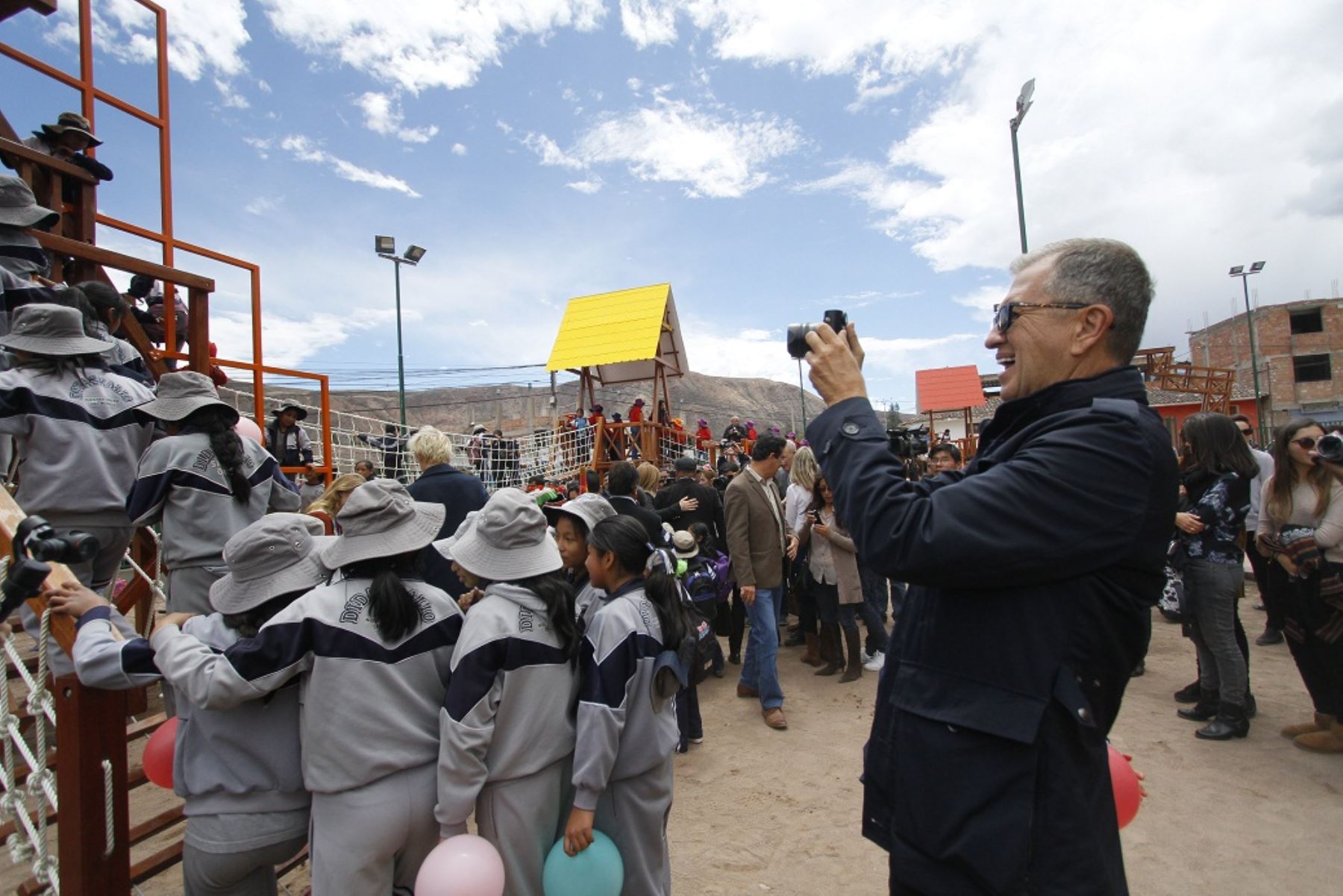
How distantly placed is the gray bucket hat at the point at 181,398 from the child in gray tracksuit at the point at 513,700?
4.86 ft

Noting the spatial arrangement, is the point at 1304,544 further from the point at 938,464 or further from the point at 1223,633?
the point at 938,464

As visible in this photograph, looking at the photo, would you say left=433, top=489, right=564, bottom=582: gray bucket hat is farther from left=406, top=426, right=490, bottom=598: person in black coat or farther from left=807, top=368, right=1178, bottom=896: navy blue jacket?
left=406, top=426, right=490, bottom=598: person in black coat

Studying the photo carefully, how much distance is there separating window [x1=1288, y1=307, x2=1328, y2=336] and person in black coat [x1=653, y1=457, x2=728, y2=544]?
42817mm

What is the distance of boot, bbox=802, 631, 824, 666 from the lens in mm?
5984

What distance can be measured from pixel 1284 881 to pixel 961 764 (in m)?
2.84

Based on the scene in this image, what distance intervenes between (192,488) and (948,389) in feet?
54.9

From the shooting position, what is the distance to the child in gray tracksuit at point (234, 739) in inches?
75.5

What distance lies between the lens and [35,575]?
1.39 metres

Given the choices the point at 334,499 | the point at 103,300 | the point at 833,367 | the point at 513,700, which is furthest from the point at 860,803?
the point at 103,300

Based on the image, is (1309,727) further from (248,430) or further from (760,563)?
(248,430)

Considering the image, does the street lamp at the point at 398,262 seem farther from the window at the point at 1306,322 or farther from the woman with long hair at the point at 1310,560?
the window at the point at 1306,322

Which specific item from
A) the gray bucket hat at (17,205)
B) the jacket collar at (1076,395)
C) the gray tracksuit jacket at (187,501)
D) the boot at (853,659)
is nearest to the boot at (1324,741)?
the boot at (853,659)

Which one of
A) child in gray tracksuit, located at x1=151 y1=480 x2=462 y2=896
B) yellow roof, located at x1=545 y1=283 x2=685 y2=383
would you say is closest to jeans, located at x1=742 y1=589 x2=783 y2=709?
child in gray tracksuit, located at x1=151 y1=480 x2=462 y2=896

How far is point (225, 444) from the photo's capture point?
9.73 feet
